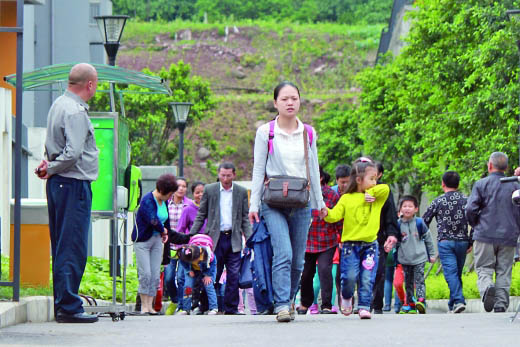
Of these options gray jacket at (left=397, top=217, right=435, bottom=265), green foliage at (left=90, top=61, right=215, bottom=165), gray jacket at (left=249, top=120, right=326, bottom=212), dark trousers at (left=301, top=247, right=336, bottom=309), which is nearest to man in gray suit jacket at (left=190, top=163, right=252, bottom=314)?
dark trousers at (left=301, top=247, right=336, bottom=309)

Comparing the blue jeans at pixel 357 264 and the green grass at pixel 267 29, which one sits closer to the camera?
the blue jeans at pixel 357 264

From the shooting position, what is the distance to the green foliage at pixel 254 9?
13450 centimetres

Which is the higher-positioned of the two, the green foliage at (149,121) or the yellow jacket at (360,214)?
the green foliage at (149,121)

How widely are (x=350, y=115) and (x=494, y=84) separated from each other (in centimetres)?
2730

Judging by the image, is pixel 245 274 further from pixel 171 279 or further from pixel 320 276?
pixel 171 279

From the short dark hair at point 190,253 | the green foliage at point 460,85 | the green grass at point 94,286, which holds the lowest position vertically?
the green grass at point 94,286

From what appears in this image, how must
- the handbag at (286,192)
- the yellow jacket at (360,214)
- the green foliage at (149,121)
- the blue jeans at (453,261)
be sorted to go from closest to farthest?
the handbag at (286,192), the yellow jacket at (360,214), the blue jeans at (453,261), the green foliage at (149,121)

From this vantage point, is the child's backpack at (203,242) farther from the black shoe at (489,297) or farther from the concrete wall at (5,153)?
the concrete wall at (5,153)

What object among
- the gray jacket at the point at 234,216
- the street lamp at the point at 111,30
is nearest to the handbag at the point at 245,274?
the gray jacket at the point at 234,216

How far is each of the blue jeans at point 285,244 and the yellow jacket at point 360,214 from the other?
1070 mm

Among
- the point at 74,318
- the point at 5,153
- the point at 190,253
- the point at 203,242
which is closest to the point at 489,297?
the point at 203,242

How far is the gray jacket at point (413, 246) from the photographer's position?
16125 mm

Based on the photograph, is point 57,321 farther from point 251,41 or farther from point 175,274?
point 251,41

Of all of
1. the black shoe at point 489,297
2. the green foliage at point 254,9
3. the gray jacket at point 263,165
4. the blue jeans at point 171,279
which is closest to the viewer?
the gray jacket at point 263,165
